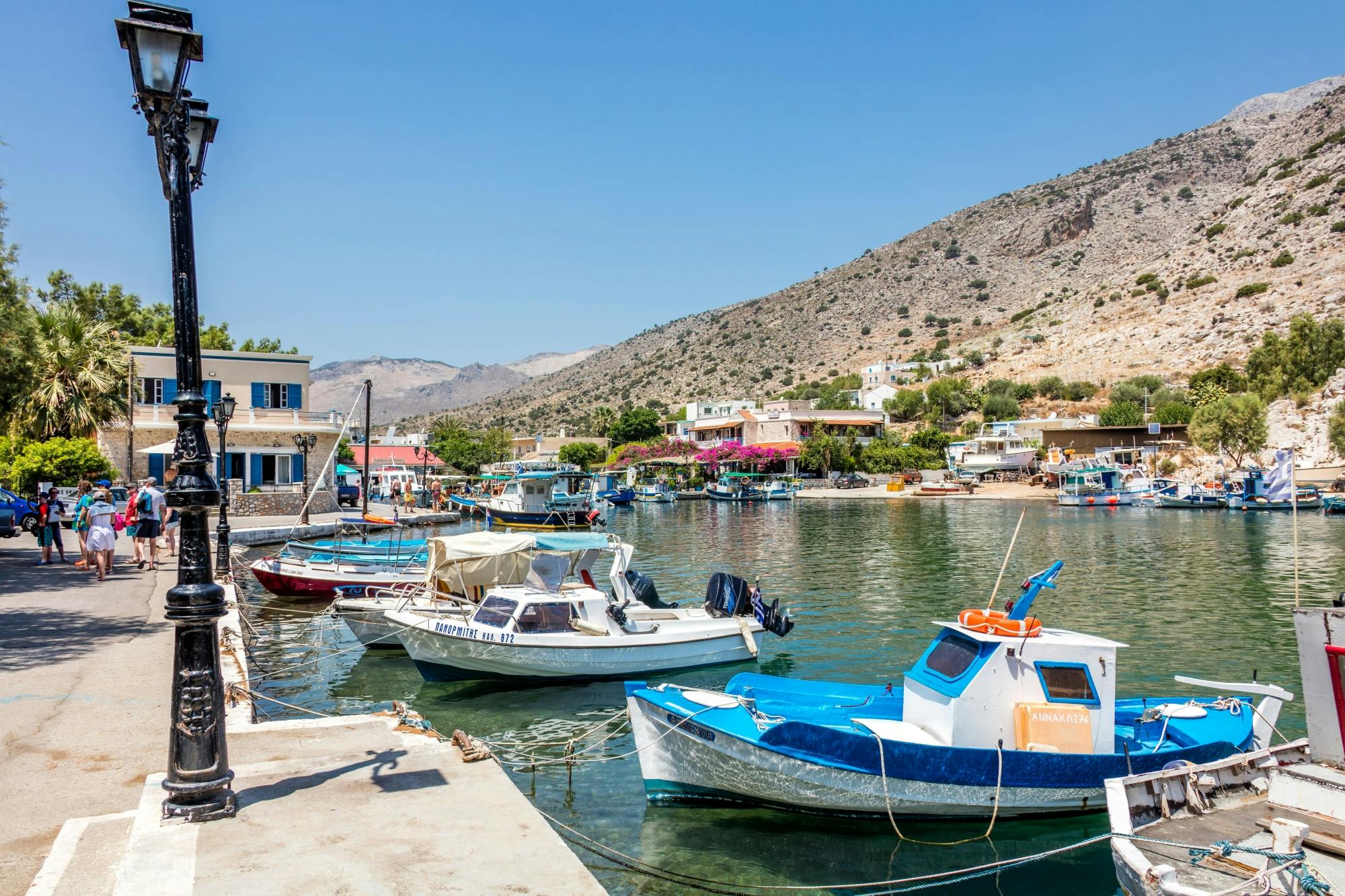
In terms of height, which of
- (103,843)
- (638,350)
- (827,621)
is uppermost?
(638,350)

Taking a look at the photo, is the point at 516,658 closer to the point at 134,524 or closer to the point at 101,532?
the point at 101,532

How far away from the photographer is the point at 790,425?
92.5m

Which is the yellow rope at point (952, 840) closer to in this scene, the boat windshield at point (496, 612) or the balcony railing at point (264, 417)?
the boat windshield at point (496, 612)

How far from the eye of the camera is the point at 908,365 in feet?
403

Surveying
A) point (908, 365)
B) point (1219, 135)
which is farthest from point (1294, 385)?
point (1219, 135)

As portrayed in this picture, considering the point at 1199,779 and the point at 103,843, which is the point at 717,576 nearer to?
the point at 1199,779

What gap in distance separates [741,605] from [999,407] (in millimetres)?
85770

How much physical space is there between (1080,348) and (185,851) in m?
116

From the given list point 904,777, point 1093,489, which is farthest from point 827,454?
point 904,777

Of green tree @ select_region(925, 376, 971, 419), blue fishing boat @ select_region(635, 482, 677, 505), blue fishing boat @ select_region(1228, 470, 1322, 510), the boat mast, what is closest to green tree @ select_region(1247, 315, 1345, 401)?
blue fishing boat @ select_region(1228, 470, 1322, 510)

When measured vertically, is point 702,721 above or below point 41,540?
below

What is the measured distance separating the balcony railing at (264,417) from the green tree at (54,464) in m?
6.14

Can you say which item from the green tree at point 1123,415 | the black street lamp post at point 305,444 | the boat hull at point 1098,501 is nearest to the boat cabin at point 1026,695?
the black street lamp post at point 305,444

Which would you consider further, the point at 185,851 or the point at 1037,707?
the point at 1037,707
